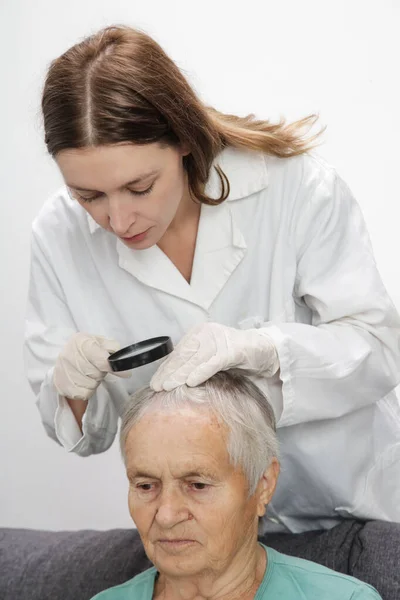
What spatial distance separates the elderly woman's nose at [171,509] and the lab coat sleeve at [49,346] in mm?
443

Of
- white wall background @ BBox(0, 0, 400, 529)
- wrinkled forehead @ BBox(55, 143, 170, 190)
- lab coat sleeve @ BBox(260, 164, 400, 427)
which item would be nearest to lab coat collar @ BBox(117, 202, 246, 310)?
lab coat sleeve @ BBox(260, 164, 400, 427)

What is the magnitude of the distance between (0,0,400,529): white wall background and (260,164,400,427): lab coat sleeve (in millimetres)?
1184

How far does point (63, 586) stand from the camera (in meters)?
2.30

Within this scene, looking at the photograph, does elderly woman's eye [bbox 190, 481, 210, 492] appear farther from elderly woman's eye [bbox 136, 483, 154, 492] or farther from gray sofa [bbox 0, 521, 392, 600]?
gray sofa [bbox 0, 521, 392, 600]

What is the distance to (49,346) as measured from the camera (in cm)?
224

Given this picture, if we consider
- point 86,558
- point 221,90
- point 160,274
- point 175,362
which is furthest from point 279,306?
point 221,90

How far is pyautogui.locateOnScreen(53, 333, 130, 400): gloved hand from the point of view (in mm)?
1966

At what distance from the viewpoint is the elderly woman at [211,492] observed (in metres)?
1.79

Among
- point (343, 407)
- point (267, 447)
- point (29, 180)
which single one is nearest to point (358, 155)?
point (29, 180)

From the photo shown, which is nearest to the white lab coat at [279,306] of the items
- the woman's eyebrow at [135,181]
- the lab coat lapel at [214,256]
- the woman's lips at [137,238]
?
the lab coat lapel at [214,256]

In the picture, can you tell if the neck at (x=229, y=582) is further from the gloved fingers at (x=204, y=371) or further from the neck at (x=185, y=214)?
the neck at (x=185, y=214)

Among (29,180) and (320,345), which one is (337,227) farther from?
(29,180)

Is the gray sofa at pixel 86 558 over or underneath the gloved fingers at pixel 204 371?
underneath

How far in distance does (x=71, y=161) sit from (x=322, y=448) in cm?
87
